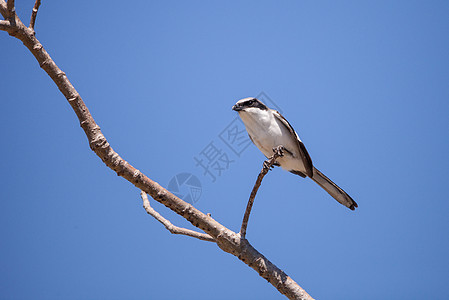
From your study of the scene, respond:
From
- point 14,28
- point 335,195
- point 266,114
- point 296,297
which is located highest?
point 266,114

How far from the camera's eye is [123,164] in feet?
5.95

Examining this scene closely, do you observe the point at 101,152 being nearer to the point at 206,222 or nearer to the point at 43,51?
the point at 43,51

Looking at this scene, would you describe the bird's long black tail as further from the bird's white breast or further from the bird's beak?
the bird's beak

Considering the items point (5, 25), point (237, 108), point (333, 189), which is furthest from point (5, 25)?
point (333, 189)

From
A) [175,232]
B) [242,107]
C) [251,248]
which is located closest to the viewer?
[251,248]

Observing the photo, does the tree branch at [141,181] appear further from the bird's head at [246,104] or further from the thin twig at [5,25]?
the bird's head at [246,104]

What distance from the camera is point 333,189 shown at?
9.32ft

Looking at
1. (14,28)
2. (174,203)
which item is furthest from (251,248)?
(14,28)

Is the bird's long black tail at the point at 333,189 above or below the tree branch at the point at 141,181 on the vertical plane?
above

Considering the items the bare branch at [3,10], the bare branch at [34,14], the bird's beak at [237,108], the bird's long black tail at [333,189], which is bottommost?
the bare branch at [3,10]

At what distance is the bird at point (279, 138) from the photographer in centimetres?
279

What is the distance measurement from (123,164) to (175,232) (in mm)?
803

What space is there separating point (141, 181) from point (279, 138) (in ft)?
4.34

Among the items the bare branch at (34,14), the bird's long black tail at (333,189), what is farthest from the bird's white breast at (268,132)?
the bare branch at (34,14)
